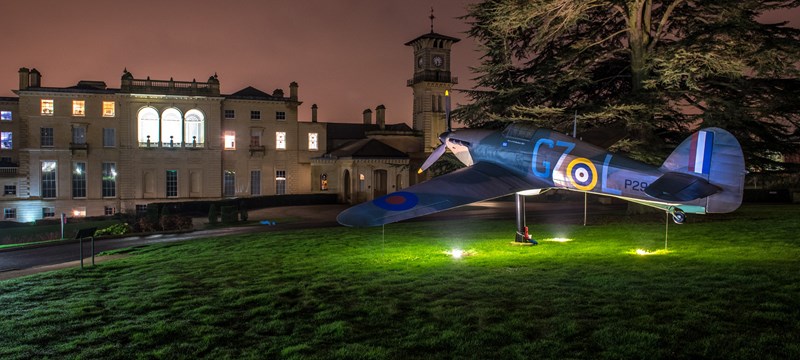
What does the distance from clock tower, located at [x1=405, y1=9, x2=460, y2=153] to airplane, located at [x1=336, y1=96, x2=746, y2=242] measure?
157 ft

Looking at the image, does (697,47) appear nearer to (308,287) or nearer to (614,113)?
(614,113)

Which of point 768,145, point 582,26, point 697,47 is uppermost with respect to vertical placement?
point 582,26

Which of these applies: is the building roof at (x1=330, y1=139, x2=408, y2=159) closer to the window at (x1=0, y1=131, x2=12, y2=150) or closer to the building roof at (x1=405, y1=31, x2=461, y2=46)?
the building roof at (x1=405, y1=31, x2=461, y2=46)

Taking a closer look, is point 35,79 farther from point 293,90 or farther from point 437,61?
point 437,61

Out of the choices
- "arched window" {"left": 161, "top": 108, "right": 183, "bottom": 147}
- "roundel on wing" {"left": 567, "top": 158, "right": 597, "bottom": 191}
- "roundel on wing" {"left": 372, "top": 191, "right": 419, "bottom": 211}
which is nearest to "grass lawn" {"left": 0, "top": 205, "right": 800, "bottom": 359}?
"roundel on wing" {"left": 372, "top": 191, "right": 419, "bottom": 211}

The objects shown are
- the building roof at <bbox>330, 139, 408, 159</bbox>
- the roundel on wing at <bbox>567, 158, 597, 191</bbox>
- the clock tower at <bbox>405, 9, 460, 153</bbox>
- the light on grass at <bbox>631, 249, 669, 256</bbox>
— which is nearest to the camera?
the roundel on wing at <bbox>567, 158, 597, 191</bbox>

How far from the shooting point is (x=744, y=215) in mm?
26688

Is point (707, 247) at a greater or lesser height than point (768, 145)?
lesser

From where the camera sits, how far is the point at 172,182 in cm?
5975

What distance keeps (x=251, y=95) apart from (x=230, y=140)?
17.5ft

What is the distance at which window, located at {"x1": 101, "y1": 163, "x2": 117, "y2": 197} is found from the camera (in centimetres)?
5909

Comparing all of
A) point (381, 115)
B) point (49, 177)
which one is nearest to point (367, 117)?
point (381, 115)

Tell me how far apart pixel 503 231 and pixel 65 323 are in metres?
16.2

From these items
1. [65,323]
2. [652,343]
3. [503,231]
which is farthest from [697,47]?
[65,323]
